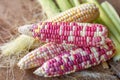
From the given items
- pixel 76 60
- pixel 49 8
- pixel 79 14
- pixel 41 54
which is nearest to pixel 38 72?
pixel 41 54

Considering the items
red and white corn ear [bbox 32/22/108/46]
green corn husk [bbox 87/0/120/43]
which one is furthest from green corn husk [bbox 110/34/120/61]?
red and white corn ear [bbox 32/22/108/46]

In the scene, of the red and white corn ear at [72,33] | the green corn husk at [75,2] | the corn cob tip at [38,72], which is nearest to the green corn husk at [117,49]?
the red and white corn ear at [72,33]

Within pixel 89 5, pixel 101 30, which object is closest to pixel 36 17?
pixel 89 5

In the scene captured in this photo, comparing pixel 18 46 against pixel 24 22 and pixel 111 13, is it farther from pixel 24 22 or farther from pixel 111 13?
pixel 111 13

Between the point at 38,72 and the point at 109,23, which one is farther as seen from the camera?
the point at 109,23

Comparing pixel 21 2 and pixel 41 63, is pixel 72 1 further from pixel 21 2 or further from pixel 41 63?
pixel 41 63

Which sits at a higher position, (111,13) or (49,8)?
(49,8)

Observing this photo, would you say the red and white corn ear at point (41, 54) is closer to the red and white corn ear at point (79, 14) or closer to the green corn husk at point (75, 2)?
the red and white corn ear at point (79, 14)

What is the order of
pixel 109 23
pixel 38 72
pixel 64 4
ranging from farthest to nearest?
pixel 64 4 < pixel 109 23 < pixel 38 72
